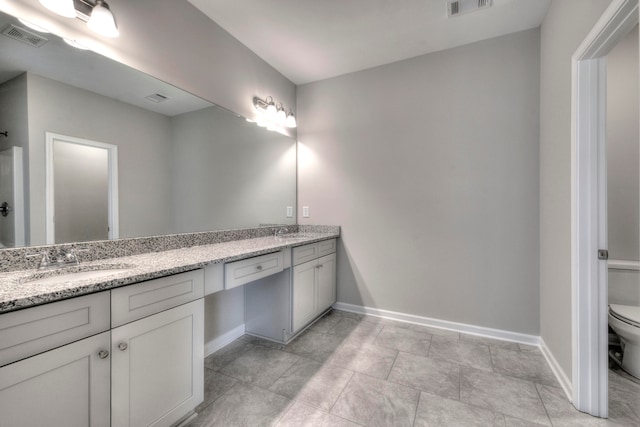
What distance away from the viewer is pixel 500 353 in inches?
80.7

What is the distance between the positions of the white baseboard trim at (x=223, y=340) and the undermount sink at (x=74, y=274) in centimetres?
102

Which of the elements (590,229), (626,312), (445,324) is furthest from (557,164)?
(445,324)

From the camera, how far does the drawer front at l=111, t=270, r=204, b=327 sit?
1.04m

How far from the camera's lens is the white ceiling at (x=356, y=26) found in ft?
6.23

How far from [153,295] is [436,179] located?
229 cm

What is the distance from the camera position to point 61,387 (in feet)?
2.94

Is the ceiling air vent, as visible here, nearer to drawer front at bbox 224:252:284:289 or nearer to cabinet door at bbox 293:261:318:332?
drawer front at bbox 224:252:284:289

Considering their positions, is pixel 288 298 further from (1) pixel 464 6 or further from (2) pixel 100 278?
(1) pixel 464 6

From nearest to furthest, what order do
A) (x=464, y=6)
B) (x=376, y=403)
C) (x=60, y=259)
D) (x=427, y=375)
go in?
(x=60, y=259) < (x=376, y=403) < (x=427, y=375) < (x=464, y=6)

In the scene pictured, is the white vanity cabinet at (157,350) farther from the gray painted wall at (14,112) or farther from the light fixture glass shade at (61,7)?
the light fixture glass shade at (61,7)

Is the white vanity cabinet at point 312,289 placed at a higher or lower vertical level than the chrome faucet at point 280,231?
lower

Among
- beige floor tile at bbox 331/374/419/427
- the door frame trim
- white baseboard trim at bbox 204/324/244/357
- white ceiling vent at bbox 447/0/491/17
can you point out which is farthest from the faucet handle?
white ceiling vent at bbox 447/0/491/17

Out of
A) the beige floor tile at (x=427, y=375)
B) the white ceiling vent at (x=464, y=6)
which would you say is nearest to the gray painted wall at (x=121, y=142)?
the beige floor tile at (x=427, y=375)

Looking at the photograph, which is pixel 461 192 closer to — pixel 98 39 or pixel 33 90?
pixel 98 39
